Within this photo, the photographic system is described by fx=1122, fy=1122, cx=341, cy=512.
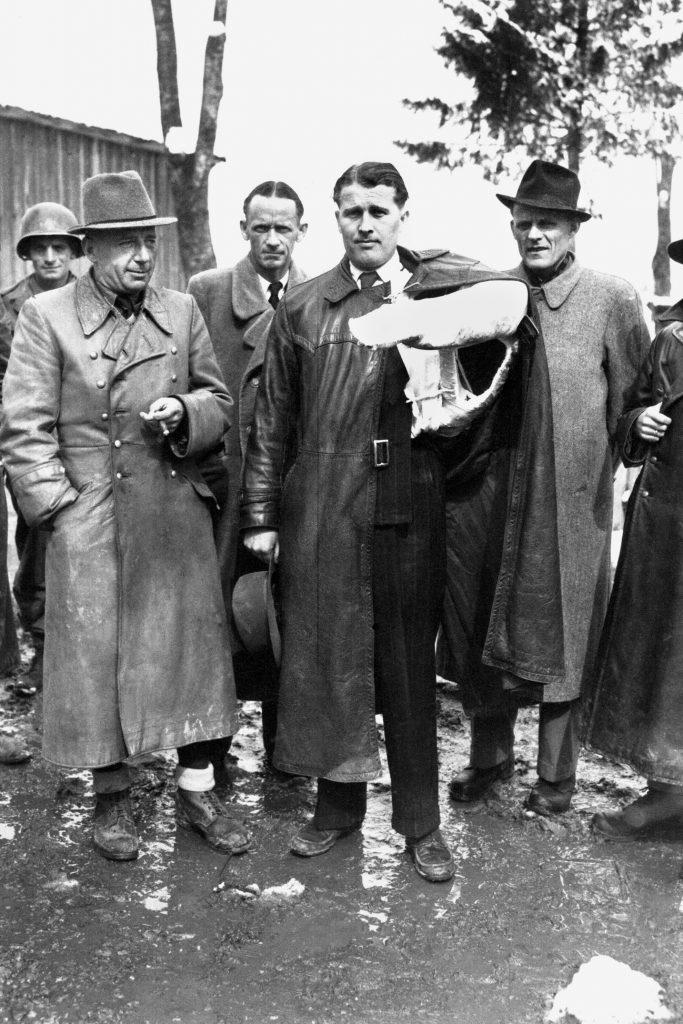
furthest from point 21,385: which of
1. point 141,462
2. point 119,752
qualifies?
point 119,752

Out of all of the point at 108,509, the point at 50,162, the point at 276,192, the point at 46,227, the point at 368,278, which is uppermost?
the point at 50,162

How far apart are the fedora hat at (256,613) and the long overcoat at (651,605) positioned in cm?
124

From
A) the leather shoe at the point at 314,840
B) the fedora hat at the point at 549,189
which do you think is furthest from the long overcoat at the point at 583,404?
the leather shoe at the point at 314,840

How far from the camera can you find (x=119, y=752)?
399 cm

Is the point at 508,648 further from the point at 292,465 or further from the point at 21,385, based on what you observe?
the point at 21,385

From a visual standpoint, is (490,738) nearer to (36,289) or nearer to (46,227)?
(36,289)

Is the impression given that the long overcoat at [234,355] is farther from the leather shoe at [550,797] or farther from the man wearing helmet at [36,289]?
the man wearing helmet at [36,289]

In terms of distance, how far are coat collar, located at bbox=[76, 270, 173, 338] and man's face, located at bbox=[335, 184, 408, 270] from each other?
75cm

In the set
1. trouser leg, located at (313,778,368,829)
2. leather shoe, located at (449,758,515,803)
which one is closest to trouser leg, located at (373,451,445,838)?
trouser leg, located at (313,778,368,829)

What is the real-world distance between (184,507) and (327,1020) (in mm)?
1804

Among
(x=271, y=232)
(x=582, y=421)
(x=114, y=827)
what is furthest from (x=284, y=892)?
(x=271, y=232)

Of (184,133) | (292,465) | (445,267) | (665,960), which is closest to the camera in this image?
(665,960)

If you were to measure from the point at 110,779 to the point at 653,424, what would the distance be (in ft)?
7.62

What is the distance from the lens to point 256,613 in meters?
3.98
